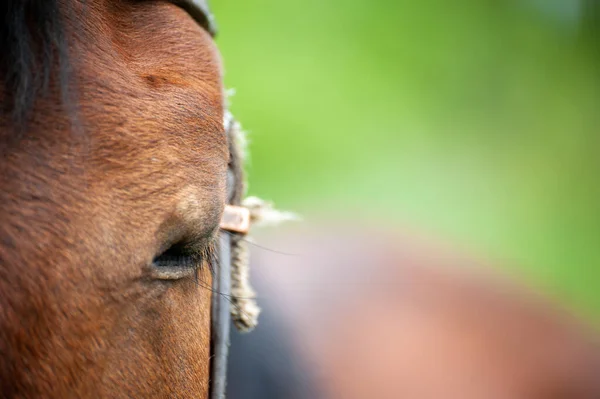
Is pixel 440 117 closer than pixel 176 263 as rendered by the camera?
No

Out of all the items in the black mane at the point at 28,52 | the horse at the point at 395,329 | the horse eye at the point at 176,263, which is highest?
the black mane at the point at 28,52

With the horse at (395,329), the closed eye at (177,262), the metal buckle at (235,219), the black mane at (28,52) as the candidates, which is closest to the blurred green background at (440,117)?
the horse at (395,329)

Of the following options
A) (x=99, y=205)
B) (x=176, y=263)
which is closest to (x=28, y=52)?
(x=99, y=205)

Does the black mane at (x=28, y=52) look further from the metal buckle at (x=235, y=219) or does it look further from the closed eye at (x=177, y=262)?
the metal buckle at (x=235, y=219)

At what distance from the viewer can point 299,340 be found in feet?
4.76

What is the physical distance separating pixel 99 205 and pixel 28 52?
16 centimetres

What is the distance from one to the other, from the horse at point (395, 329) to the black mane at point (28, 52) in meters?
0.76

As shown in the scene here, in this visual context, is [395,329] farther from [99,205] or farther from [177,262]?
[99,205]

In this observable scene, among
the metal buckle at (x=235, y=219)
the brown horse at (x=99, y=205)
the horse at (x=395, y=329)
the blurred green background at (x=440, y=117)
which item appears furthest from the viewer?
the blurred green background at (x=440, y=117)

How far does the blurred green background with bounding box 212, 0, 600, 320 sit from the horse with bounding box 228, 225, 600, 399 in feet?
0.70

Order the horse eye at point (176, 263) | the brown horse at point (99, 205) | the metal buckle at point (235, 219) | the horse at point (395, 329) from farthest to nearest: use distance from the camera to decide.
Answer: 1. the horse at point (395, 329)
2. the metal buckle at point (235, 219)
3. the horse eye at point (176, 263)
4. the brown horse at point (99, 205)

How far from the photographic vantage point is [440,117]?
137 inches

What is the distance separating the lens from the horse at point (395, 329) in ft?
4.63

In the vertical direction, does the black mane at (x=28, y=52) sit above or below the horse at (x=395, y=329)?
above
